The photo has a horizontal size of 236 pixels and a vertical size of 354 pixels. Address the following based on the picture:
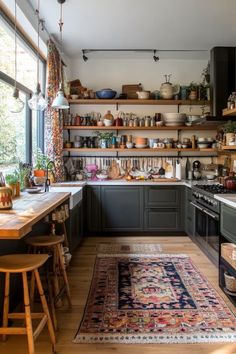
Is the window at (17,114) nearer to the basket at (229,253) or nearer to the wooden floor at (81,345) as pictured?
the wooden floor at (81,345)

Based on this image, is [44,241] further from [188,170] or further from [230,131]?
[188,170]

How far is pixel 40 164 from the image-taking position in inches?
172

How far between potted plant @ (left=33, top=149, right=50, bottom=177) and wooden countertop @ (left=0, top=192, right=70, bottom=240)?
3.83ft

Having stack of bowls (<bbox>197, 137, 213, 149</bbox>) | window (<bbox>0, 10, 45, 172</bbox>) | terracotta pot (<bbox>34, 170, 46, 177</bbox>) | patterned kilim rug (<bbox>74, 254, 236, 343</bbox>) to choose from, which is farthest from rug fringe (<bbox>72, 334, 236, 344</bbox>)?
stack of bowls (<bbox>197, 137, 213, 149</bbox>)

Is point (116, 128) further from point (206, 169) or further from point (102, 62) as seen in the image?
point (206, 169)

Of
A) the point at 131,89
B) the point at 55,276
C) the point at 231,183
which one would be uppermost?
the point at 131,89

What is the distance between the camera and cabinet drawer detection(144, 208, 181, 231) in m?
5.15

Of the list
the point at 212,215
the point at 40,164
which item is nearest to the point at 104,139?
the point at 40,164

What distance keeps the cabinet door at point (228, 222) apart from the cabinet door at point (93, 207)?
227 cm

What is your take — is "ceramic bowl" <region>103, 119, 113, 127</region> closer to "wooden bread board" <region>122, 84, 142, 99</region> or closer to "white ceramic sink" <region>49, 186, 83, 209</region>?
"wooden bread board" <region>122, 84, 142, 99</region>

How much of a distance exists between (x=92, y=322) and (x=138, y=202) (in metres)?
2.72

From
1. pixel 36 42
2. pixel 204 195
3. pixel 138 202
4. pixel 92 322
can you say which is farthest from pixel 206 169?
pixel 92 322

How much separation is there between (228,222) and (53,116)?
9.20 ft

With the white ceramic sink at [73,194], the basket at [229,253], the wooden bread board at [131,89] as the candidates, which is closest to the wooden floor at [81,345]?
the basket at [229,253]
